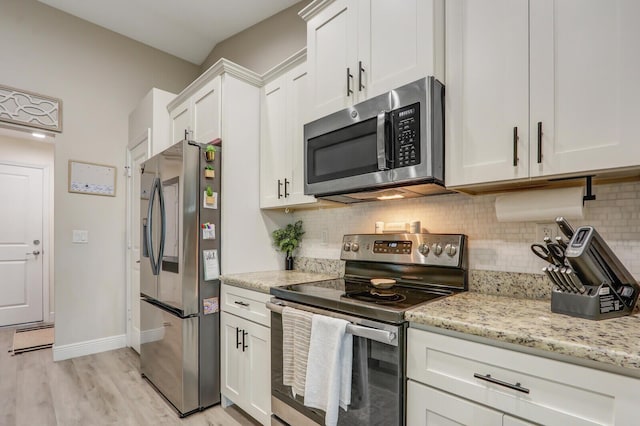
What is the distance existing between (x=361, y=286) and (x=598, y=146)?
1.18 m

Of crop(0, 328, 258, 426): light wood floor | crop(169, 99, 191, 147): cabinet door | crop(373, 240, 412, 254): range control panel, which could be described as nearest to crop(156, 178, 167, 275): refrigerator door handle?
crop(169, 99, 191, 147): cabinet door

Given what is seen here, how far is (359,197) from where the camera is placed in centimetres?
193

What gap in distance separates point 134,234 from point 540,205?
3.45 m

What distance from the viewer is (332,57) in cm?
182

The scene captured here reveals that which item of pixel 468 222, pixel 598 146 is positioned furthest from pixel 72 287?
pixel 598 146

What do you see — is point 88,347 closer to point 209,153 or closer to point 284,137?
point 209,153

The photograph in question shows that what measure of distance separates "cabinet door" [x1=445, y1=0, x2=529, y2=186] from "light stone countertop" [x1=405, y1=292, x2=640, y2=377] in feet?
1.63

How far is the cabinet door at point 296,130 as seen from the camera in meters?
2.14

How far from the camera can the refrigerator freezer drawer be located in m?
2.12

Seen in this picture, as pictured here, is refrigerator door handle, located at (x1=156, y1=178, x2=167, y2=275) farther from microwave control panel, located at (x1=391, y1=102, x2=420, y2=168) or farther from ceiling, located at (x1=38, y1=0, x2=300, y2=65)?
ceiling, located at (x1=38, y1=0, x2=300, y2=65)

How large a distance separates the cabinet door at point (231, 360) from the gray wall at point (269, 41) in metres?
2.17

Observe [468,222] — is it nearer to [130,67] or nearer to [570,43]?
[570,43]

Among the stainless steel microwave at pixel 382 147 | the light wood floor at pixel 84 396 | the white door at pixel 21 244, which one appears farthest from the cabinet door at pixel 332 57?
the white door at pixel 21 244

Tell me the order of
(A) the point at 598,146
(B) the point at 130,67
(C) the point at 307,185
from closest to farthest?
(A) the point at 598,146, (C) the point at 307,185, (B) the point at 130,67
